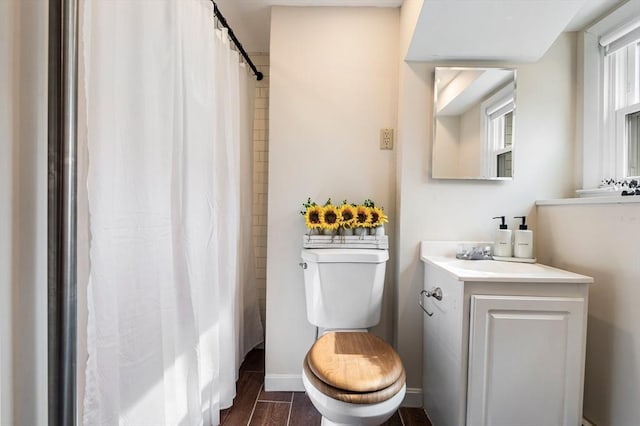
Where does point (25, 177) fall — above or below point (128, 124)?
below

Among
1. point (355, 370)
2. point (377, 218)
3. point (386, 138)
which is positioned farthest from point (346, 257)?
point (386, 138)

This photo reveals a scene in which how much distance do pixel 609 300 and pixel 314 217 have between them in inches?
52.3

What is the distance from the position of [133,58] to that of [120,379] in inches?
37.7

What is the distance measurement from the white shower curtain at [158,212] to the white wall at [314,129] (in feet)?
0.95

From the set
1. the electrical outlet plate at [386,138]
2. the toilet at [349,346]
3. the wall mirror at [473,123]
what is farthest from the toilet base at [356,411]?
the electrical outlet plate at [386,138]

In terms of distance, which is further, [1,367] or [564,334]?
[564,334]

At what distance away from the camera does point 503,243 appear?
1523 mm

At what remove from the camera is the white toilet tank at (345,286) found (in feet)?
4.78

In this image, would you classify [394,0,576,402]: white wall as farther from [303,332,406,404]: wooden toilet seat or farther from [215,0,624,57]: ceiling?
[303,332,406,404]: wooden toilet seat

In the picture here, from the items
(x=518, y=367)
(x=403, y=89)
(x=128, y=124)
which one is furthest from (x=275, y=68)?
(x=518, y=367)

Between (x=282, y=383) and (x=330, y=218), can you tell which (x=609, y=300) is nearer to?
(x=330, y=218)

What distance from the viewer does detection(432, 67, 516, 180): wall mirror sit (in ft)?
5.14

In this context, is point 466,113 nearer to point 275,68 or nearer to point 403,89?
point 403,89

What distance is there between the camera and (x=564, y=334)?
1.11 meters
